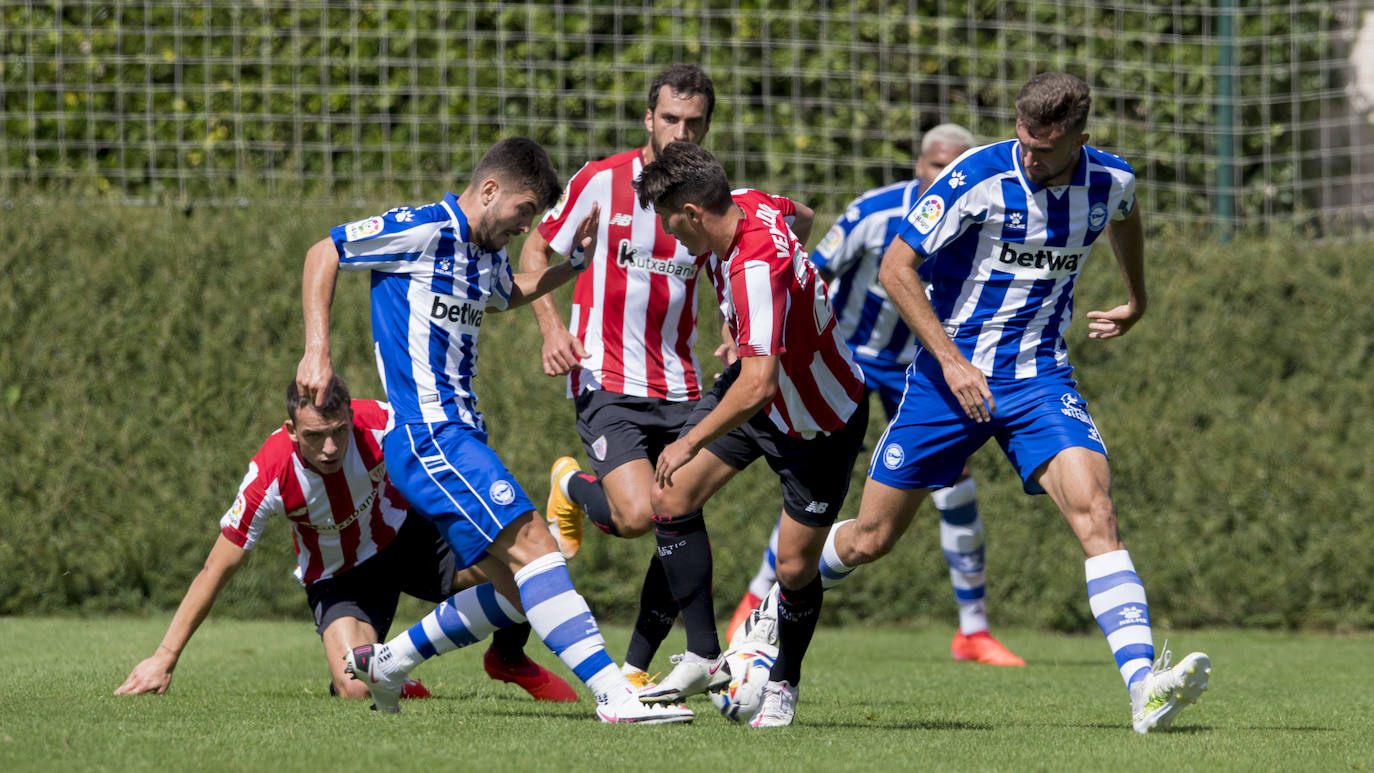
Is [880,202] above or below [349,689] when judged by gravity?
above

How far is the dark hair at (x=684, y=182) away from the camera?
15.3 ft

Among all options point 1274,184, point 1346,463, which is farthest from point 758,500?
point 1274,184

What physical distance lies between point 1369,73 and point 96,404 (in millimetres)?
9019

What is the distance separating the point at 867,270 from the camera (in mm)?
7977

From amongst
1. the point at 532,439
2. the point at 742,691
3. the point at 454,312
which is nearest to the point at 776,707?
the point at 742,691

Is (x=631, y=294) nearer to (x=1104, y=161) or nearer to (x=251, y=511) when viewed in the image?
(x=251, y=511)

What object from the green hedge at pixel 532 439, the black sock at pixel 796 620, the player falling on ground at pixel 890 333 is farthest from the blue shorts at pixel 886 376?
the black sock at pixel 796 620

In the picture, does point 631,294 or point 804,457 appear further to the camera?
point 631,294

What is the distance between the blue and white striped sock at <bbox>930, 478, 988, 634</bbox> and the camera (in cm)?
788

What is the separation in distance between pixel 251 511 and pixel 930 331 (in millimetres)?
2704

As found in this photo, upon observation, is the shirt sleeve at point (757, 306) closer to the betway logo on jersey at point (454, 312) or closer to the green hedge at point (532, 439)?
the betway logo on jersey at point (454, 312)

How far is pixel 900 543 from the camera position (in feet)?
30.3

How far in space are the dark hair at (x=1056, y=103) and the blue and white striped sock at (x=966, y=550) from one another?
3.28 metres

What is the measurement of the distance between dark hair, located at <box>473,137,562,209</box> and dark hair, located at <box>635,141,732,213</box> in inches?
19.2
